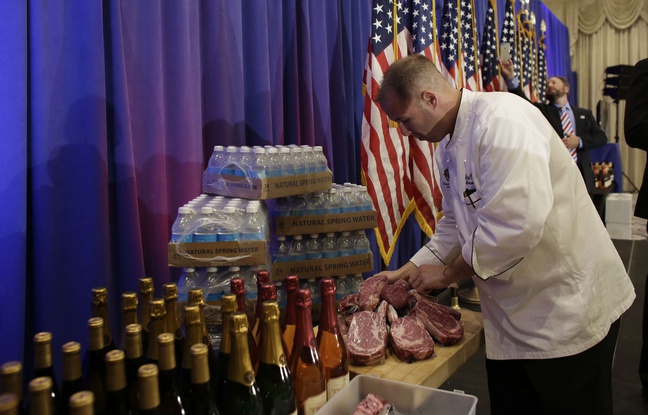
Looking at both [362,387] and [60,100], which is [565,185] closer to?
[362,387]

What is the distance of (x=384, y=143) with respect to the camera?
11.4ft

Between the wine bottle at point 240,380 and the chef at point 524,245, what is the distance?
0.84 metres

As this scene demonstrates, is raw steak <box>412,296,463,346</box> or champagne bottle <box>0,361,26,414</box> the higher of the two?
champagne bottle <box>0,361,26,414</box>

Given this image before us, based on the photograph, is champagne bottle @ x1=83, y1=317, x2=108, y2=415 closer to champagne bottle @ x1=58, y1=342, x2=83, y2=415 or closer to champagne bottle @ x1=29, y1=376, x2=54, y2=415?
champagne bottle @ x1=58, y1=342, x2=83, y2=415

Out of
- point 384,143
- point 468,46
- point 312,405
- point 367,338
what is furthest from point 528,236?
point 468,46

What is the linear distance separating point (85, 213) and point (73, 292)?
267 mm

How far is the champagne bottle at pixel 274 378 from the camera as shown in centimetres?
107

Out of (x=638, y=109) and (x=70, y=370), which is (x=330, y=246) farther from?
(x=638, y=109)

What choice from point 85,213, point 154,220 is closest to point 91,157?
point 85,213

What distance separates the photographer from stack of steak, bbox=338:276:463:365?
158cm

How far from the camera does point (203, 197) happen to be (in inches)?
80.1

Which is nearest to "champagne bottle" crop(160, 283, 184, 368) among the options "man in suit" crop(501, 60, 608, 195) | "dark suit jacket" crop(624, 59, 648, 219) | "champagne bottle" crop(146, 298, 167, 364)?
"champagne bottle" crop(146, 298, 167, 364)

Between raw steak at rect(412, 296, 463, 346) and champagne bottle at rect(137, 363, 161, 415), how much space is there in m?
1.06

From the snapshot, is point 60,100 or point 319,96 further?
point 319,96
